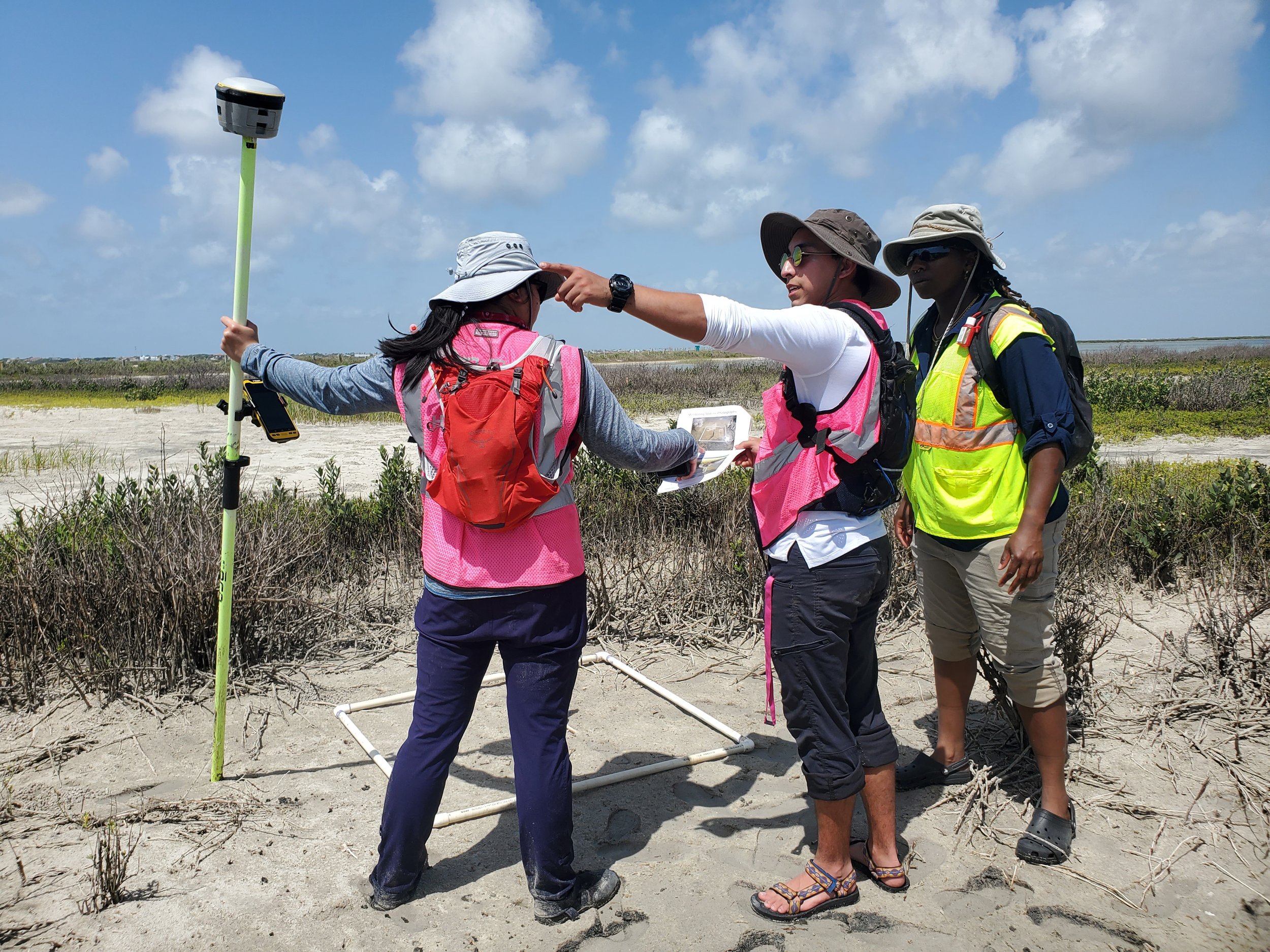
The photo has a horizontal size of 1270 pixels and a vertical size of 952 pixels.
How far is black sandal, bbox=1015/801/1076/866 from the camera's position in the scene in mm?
2783

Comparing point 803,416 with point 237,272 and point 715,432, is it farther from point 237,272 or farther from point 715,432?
point 237,272

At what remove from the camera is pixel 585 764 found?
3643mm

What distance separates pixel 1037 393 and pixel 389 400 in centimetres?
196

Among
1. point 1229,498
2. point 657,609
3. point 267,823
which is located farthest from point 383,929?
point 1229,498

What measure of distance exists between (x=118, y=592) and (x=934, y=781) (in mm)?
3895

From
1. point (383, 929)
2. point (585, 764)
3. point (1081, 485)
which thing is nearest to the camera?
point (383, 929)

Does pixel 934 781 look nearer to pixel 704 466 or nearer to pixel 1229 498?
pixel 704 466

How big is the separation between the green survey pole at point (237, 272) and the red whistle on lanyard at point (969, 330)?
235cm

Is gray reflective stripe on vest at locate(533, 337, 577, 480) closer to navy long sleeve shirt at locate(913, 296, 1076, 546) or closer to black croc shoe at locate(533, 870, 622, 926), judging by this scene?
black croc shoe at locate(533, 870, 622, 926)

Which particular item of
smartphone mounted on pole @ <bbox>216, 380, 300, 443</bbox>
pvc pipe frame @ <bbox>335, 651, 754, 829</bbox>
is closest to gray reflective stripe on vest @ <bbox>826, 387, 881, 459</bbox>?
pvc pipe frame @ <bbox>335, 651, 754, 829</bbox>

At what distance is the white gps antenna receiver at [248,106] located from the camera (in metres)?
2.70

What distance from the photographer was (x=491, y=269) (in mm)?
2324

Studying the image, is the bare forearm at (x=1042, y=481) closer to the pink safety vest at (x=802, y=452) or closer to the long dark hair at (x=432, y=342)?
the pink safety vest at (x=802, y=452)

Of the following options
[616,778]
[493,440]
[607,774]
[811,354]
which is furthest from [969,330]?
[607,774]
